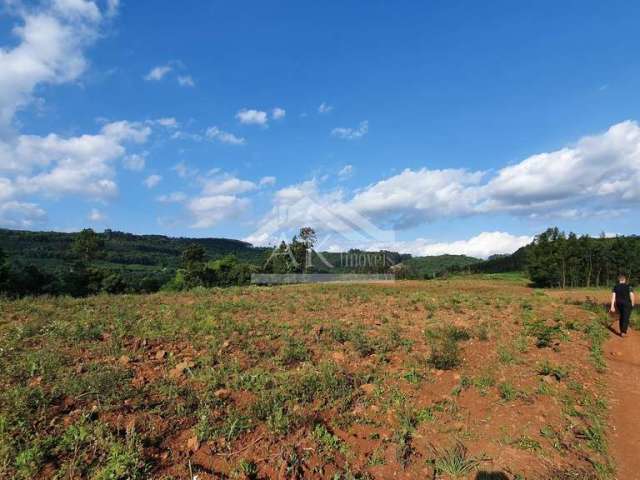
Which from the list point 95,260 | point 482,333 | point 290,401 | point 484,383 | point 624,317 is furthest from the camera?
point 95,260

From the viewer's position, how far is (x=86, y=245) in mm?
58219

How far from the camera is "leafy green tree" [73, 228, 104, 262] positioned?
57781 millimetres

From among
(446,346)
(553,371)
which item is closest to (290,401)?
(446,346)

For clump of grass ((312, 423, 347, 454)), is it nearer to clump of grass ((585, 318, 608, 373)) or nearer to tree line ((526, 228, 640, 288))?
clump of grass ((585, 318, 608, 373))

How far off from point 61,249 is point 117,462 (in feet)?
392

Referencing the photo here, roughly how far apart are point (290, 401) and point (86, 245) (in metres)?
63.3

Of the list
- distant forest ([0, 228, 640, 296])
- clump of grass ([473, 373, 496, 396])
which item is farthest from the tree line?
clump of grass ([473, 373, 496, 396])

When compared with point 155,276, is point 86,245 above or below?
above

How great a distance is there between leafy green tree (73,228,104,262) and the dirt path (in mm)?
64376

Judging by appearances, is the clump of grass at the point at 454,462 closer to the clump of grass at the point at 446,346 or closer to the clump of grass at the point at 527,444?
the clump of grass at the point at 527,444

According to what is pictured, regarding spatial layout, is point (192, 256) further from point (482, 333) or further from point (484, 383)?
point (484, 383)

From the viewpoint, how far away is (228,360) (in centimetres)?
679

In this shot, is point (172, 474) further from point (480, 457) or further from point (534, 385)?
point (534, 385)

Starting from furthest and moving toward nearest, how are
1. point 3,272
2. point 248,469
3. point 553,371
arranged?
1. point 3,272
2. point 553,371
3. point 248,469
